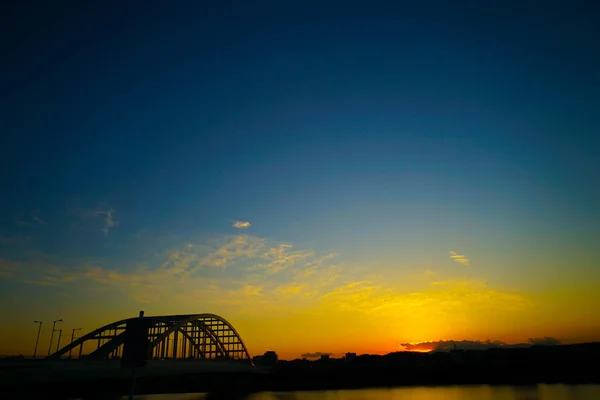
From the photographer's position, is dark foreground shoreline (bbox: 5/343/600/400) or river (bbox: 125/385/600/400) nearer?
river (bbox: 125/385/600/400)

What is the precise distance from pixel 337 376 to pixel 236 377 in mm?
33162

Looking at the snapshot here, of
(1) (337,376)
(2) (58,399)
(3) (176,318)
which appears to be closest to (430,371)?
(1) (337,376)

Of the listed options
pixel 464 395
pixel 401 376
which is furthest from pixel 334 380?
pixel 464 395

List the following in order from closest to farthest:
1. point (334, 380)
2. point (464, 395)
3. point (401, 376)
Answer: point (464, 395)
point (334, 380)
point (401, 376)

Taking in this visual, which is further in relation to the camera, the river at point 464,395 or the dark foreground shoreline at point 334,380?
the dark foreground shoreline at point 334,380

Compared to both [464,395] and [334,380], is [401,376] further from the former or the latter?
[464,395]

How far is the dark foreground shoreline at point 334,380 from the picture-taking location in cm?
4978

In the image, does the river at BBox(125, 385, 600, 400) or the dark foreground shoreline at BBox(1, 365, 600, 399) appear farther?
the dark foreground shoreline at BBox(1, 365, 600, 399)

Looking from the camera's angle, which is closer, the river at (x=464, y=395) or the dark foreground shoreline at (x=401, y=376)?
the river at (x=464, y=395)

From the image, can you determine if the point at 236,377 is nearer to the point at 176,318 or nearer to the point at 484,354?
the point at 176,318

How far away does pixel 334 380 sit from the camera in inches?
3191

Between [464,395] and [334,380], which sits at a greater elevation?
[334,380]

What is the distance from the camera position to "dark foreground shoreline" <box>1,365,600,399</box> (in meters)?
49.8

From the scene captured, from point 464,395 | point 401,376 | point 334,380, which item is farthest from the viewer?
point 401,376
